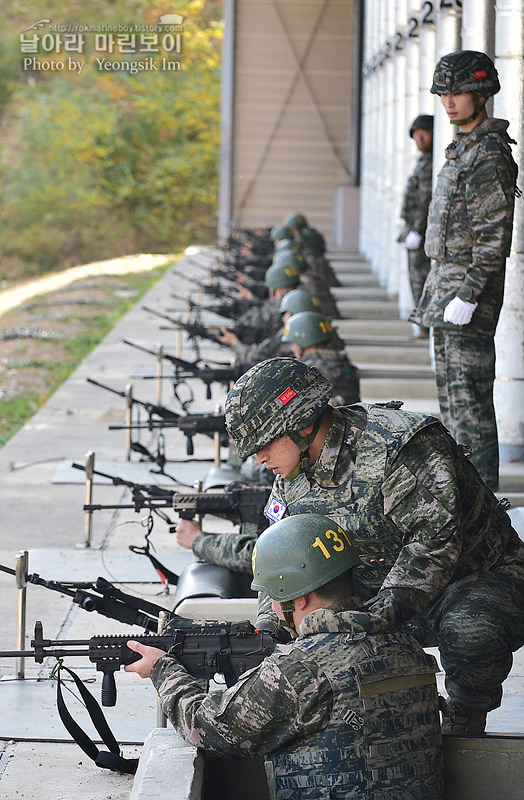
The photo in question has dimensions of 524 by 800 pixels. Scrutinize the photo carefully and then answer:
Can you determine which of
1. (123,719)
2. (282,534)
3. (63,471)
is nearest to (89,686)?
(123,719)

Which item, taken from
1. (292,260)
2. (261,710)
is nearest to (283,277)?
(292,260)

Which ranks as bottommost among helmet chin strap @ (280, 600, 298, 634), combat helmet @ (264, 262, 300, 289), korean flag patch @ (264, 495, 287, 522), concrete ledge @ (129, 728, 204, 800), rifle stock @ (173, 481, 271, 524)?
concrete ledge @ (129, 728, 204, 800)

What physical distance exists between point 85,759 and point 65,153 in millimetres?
41560

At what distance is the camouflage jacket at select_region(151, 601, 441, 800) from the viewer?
3.50m

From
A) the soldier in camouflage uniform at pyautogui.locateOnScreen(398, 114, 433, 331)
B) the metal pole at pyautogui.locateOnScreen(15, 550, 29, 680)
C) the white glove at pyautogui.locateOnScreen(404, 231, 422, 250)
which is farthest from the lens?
the soldier in camouflage uniform at pyautogui.locateOnScreen(398, 114, 433, 331)

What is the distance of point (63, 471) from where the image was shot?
985 cm

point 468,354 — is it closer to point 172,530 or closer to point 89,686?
point 172,530

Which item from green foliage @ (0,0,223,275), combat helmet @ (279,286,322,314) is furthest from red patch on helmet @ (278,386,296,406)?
green foliage @ (0,0,223,275)

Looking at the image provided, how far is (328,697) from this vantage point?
138 inches

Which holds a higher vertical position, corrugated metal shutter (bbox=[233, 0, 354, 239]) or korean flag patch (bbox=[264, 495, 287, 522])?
corrugated metal shutter (bbox=[233, 0, 354, 239])

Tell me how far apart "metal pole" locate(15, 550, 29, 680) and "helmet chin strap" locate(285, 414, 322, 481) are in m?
1.68

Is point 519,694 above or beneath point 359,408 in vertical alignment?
beneath

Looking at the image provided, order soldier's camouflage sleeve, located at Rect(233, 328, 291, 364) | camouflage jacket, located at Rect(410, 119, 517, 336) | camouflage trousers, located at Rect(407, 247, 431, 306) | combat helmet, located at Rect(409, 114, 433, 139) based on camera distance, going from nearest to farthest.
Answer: camouflage jacket, located at Rect(410, 119, 517, 336) < soldier's camouflage sleeve, located at Rect(233, 328, 291, 364) < combat helmet, located at Rect(409, 114, 433, 139) < camouflage trousers, located at Rect(407, 247, 431, 306)

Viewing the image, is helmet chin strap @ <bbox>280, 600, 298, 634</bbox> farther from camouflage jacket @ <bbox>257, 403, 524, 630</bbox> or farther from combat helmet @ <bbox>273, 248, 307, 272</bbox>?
combat helmet @ <bbox>273, 248, 307, 272</bbox>
